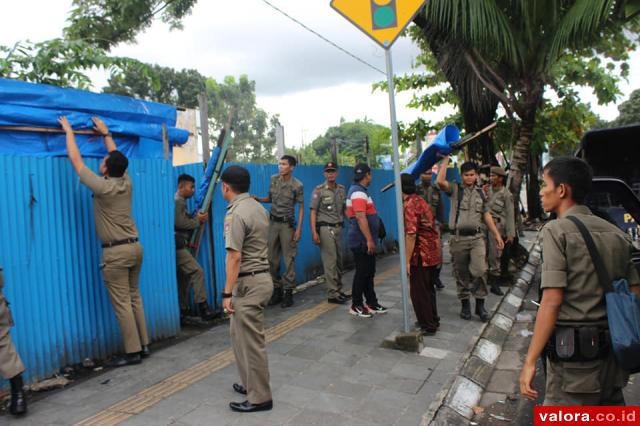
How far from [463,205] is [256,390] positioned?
344cm

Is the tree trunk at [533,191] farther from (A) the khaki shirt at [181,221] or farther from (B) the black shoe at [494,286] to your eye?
(A) the khaki shirt at [181,221]

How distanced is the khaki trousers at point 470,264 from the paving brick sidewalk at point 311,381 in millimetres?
397

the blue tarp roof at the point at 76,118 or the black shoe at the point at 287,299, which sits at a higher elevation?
the blue tarp roof at the point at 76,118

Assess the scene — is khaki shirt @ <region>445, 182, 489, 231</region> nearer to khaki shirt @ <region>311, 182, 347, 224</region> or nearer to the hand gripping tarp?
the hand gripping tarp

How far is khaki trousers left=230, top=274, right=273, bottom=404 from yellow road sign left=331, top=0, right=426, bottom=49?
241cm

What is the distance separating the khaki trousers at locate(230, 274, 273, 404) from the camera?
133 inches

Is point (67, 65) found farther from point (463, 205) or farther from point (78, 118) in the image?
point (463, 205)

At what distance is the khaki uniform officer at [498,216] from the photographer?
6.97 metres

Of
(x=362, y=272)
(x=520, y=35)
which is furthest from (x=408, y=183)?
(x=520, y=35)

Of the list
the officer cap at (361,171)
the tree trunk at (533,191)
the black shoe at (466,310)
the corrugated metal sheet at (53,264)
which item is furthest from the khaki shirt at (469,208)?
the tree trunk at (533,191)

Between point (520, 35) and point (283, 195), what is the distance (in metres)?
4.54

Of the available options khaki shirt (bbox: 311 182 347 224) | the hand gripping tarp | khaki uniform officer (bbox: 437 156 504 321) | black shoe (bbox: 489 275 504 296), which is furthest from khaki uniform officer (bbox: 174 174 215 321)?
black shoe (bbox: 489 275 504 296)

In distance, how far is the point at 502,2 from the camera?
7297 mm

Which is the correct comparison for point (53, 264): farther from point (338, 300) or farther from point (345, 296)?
point (345, 296)
